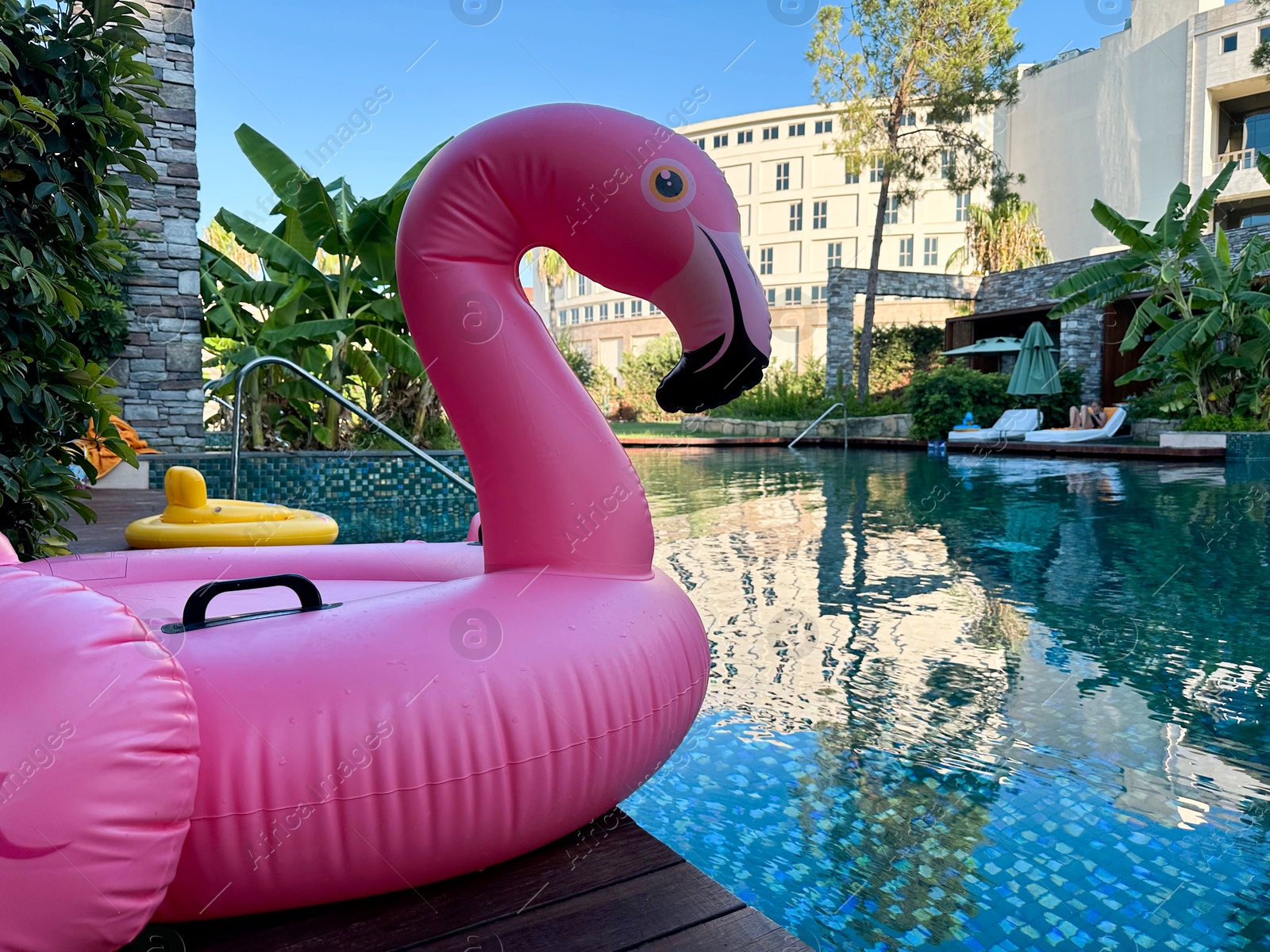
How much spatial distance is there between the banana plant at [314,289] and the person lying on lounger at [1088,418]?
15.3m

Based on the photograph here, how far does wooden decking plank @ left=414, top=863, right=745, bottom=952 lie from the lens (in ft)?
4.35

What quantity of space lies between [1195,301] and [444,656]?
17.4 metres

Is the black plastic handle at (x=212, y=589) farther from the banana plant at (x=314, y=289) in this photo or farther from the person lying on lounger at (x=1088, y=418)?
the person lying on lounger at (x=1088, y=418)

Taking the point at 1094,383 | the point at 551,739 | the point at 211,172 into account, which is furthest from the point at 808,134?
the point at 551,739

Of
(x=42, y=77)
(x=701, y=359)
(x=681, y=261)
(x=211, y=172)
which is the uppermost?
(x=211, y=172)

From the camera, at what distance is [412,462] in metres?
10.1

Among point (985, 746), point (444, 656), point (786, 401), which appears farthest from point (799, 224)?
point (444, 656)

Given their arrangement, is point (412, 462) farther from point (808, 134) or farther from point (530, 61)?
point (808, 134)

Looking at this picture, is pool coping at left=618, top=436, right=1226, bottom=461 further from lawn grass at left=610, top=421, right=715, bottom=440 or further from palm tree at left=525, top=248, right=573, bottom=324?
palm tree at left=525, top=248, right=573, bottom=324

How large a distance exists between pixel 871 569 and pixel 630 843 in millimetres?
4486

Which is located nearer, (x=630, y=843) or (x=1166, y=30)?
(x=630, y=843)

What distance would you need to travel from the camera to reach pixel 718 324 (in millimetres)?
1712

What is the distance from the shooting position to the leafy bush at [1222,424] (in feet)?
46.9

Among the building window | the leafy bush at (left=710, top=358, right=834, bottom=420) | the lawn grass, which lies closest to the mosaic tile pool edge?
the lawn grass
